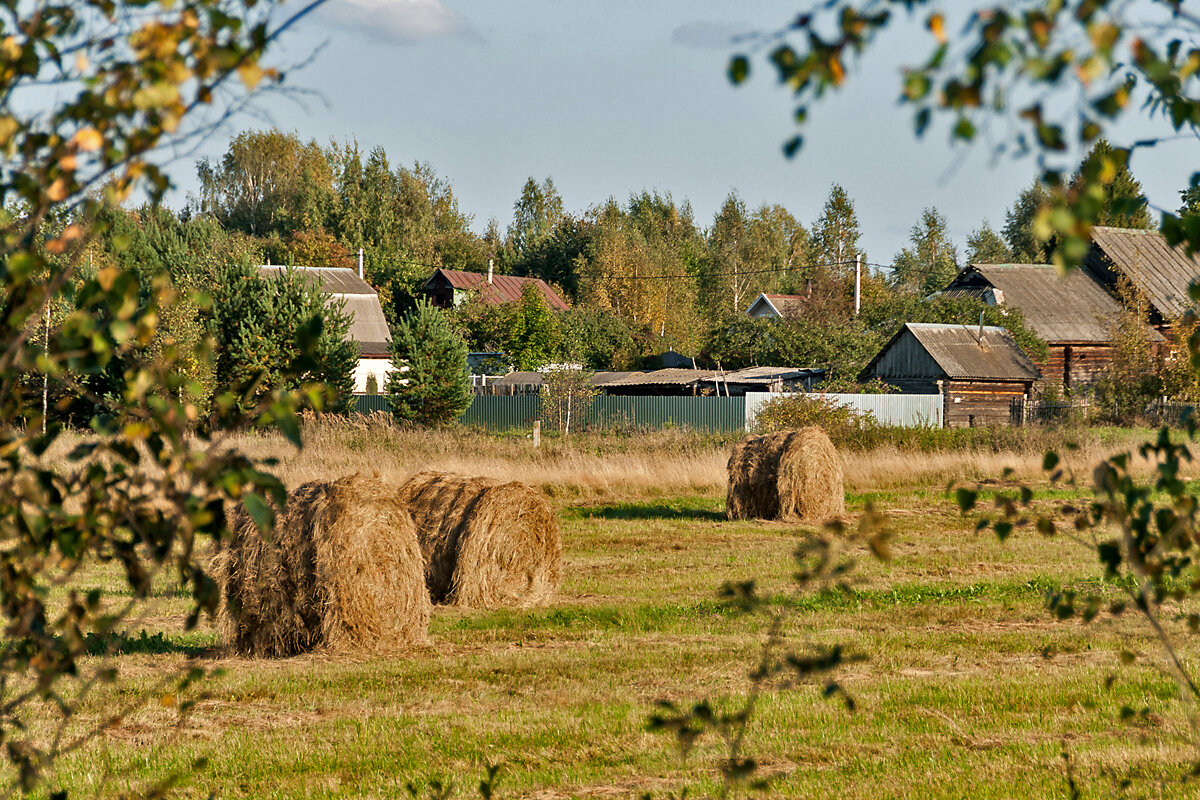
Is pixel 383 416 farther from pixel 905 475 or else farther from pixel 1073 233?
pixel 1073 233

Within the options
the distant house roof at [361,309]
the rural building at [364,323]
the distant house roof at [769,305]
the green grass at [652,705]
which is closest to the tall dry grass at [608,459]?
the green grass at [652,705]

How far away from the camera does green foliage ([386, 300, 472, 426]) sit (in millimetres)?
38594

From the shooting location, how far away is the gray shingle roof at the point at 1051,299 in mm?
54031

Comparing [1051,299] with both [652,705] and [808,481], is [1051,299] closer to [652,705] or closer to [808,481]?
[808,481]

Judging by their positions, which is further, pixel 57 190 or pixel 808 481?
pixel 808 481

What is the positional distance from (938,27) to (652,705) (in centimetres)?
686

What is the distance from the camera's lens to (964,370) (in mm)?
44938

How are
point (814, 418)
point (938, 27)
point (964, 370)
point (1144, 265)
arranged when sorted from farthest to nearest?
1. point (1144, 265)
2. point (964, 370)
3. point (814, 418)
4. point (938, 27)

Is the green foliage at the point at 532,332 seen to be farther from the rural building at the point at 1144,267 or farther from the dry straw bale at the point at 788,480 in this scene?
the dry straw bale at the point at 788,480

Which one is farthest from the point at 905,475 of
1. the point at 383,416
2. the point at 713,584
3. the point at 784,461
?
the point at 383,416

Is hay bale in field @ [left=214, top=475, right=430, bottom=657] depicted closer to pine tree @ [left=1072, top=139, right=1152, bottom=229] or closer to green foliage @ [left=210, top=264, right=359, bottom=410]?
pine tree @ [left=1072, top=139, right=1152, bottom=229]

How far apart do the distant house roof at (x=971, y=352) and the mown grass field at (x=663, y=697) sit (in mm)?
31116

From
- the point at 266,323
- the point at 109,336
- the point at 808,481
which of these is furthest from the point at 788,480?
the point at 266,323

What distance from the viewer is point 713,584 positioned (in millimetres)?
13773
